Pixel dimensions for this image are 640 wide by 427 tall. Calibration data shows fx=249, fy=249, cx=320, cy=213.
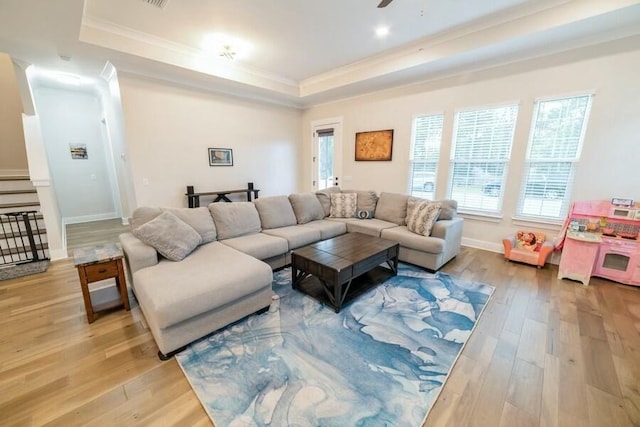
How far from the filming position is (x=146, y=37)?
11.2 feet

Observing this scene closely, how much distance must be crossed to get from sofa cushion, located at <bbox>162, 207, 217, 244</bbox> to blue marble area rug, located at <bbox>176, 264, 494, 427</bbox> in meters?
1.07

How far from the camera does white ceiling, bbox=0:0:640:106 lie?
265cm

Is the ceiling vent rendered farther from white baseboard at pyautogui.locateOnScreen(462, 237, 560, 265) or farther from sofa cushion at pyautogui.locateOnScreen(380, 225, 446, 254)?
white baseboard at pyautogui.locateOnScreen(462, 237, 560, 265)

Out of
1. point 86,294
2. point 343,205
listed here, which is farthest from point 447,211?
point 86,294

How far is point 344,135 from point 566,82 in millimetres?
3531

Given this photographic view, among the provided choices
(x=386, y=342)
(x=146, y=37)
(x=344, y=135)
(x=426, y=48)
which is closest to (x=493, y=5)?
(x=426, y=48)

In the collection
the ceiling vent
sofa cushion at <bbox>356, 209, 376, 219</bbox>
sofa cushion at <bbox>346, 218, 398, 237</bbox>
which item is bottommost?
sofa cushion at <bbox>346, 218, 398, 237</bbox>

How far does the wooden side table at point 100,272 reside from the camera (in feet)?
6.91

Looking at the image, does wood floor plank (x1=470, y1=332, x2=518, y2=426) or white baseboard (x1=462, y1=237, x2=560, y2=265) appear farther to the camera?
white baseboard (x1=462, y1=237, x2=560, y2=265)

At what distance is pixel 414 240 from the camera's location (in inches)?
128

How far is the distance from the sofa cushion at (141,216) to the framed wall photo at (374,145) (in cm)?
392

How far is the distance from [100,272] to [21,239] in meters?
2.66

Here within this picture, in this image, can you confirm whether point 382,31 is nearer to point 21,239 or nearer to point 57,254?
point 57,254

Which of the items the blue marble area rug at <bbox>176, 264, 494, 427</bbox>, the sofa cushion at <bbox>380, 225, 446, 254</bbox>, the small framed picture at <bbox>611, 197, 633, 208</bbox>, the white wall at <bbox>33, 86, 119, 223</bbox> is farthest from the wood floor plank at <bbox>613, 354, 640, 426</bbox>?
the white wall at <bbox>33, 86, 119, 223</bbox>
